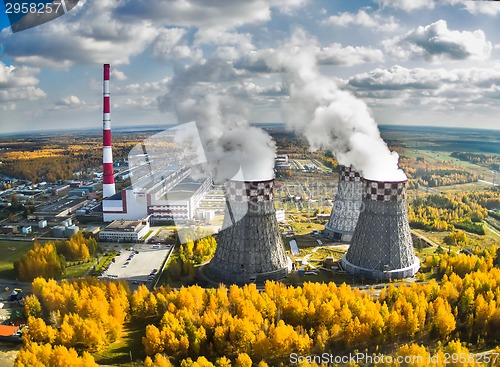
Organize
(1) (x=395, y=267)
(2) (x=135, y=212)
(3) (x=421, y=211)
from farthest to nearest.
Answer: (3) (x=421, y=211) < (2) (x=135, y=212) < (1) (x=395, y=267)

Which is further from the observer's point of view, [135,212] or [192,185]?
[192,185]

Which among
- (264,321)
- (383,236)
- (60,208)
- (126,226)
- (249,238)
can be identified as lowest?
(264,321)

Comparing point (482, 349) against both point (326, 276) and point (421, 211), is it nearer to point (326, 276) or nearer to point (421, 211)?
point (326, 276)

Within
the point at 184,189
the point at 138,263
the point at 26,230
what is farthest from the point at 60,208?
the point at 138,263

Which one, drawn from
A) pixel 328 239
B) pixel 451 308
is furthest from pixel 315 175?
pixel 451 308

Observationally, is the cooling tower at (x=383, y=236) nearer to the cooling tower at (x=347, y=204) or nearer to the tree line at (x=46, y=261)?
the cooling tower at (x=347, y=204)

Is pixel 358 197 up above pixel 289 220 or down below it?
above

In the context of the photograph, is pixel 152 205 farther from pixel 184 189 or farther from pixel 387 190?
pixel 387 190
